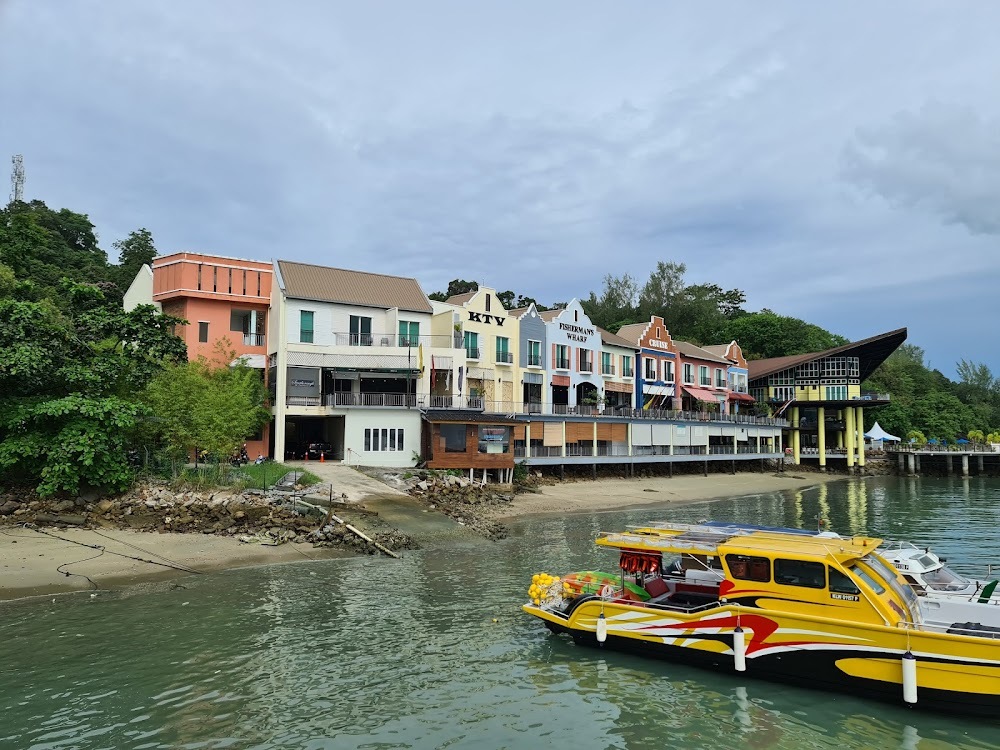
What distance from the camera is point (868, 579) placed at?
44.3 ft

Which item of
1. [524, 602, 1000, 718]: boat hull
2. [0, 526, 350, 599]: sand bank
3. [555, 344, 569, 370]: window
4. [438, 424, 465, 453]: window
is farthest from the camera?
[555, 344, 569, 370]: window

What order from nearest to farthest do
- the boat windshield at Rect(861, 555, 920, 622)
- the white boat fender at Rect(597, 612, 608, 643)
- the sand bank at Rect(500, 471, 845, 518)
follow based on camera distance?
1. the boat windshield at Rect(861, 555, 920, 622)
2. the white boat fender at Rect(597, 612, 608, 643)
3. the sand bank at Rect(500, 471, 845, 518)

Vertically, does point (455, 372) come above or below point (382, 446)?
above

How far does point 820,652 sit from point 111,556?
21.8 meters

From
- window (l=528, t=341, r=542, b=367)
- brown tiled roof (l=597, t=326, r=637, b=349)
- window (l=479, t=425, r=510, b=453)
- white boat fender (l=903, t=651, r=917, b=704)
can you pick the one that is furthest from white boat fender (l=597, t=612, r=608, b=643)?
brown tiled roof (l=597, t=326, r=637, b=349)

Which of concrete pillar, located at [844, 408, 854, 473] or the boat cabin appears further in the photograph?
concrete pillar, located at [844, 408, 854, 473]

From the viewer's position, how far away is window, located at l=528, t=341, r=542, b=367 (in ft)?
181

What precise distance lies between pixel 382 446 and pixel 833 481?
154 ft

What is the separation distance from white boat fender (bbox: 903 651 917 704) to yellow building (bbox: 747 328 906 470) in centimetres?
6853

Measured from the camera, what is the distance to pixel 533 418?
51.1 metres

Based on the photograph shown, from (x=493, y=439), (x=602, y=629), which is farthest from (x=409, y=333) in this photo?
(x=602, y=629)

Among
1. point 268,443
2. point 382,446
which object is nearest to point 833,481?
point 382,446

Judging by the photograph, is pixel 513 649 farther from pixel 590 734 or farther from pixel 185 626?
pixel 185 626

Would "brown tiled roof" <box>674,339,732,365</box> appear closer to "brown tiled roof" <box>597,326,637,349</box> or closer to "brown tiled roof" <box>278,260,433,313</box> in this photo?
"brown tiled roof" <box>597,326,637,349</box>
